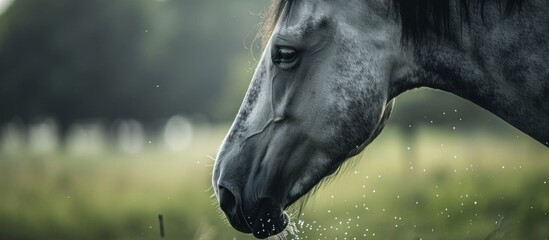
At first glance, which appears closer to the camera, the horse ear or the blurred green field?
the horse ear

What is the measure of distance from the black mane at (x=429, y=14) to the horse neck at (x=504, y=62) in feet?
0.15

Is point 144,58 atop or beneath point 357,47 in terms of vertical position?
beneath

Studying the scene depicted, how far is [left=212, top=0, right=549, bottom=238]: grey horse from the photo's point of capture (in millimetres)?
3289

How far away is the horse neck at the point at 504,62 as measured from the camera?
3.23m

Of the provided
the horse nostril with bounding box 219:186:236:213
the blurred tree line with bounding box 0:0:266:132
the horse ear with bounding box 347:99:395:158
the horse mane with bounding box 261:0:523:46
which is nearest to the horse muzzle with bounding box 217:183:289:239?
the horse nostril with bounding box 219:186:236:213

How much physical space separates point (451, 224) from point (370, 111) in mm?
4374

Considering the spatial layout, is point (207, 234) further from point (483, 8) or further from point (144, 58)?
point (144, 58)

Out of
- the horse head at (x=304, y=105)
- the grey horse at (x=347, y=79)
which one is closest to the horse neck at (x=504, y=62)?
the grey horse at (x=347, y=79)

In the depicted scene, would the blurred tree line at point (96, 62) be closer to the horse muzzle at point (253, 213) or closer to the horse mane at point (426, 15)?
the horse muzzle at point (253, 213)

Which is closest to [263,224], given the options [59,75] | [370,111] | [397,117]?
[370,111]

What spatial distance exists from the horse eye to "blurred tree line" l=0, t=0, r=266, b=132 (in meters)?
37.0

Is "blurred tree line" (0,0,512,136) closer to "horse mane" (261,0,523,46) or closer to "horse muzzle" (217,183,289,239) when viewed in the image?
"horse muzzle" (217,183,289,239)

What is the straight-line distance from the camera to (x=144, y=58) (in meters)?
47.0

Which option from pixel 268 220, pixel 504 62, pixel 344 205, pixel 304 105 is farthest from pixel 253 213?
pixel 344 205
